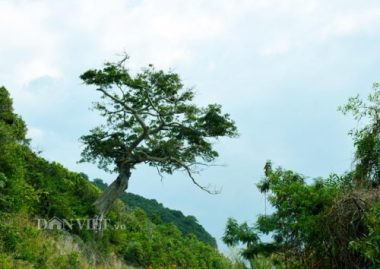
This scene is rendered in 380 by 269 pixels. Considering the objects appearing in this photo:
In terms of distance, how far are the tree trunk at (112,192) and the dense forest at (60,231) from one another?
0.38 m

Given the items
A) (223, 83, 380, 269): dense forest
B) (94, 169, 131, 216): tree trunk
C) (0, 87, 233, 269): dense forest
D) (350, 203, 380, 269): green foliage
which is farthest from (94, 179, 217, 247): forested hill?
(350, 203, 380, 269): green foliage

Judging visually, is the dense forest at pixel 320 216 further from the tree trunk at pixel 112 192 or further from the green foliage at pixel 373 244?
the tree trunk at pixel 112 192

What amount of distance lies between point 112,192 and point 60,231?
16.6ft

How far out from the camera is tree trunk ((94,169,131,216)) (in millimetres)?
22414

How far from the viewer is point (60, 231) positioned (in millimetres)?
17953

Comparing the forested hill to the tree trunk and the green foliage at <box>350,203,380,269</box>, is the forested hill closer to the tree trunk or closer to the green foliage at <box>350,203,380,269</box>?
the tree trunk

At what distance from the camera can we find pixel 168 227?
27.6 meters

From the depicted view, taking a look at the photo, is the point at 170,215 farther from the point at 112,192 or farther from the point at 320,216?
the point at 320,216

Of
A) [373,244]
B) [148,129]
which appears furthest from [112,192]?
[373,244]

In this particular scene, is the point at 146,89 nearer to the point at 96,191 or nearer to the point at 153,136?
the point at 153,136

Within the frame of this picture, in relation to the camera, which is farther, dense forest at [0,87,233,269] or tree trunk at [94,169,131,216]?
tree trunk at [94,169,131,216]

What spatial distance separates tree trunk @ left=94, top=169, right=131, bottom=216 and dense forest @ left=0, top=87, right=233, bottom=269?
0.38 meters

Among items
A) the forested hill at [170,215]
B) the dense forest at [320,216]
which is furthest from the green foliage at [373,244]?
the forested hill at [170,215]

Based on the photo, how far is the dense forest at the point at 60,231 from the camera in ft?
47.5
